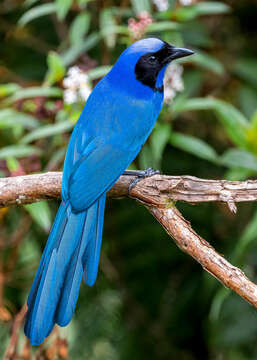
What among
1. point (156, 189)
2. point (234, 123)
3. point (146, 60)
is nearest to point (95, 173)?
point (156, 189)

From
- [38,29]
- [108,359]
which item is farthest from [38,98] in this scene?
[108,359]

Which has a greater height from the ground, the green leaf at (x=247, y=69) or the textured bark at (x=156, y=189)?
the textured bark at (x=156, y=189)

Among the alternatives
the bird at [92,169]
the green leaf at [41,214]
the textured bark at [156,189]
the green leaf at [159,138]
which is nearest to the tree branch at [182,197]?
the textured bark at [156,189]

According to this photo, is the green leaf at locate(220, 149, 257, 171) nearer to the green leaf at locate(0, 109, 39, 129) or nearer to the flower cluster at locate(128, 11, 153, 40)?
the flower cluster at locate(128, 11, 153, 40)

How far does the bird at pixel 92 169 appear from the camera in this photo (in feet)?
7.13

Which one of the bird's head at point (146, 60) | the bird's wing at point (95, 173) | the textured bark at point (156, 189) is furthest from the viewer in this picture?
the bird's head at point (146, 60)

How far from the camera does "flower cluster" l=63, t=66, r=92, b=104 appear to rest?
110 inches

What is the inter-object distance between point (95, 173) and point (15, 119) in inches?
30.1

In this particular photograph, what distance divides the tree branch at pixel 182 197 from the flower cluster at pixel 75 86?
586 mm

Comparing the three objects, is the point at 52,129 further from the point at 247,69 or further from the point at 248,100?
the point at 247,69

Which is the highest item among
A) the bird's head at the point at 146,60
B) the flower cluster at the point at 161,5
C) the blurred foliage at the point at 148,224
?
the flower cluster at the point at 161,5

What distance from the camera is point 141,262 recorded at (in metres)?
3.64

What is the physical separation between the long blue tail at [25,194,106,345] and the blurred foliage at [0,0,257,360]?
2.82 feet

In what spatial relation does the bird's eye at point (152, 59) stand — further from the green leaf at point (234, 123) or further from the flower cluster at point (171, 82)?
the green leaf at point (234, 123)
